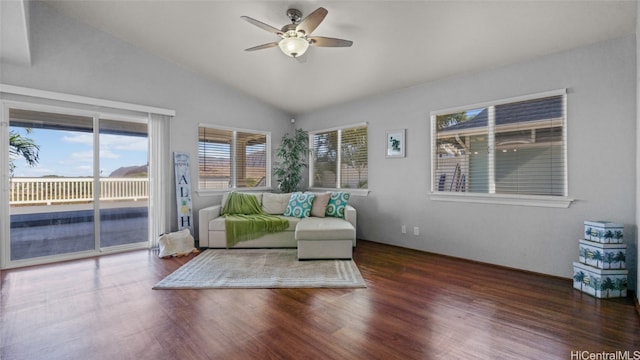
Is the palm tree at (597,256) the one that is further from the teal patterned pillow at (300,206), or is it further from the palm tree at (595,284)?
the teal patterned pillow at (300,206)

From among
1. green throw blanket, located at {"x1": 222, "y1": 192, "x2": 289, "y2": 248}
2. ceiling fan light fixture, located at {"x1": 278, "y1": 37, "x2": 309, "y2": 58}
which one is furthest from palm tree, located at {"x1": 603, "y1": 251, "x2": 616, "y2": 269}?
green throw blanket, located at {"x1": 222, "y1": 192, "x2": 289, "y2": 248}

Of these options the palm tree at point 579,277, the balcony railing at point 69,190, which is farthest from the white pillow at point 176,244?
the palm tree at point 579,277

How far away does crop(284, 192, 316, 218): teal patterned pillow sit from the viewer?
15.3 ft

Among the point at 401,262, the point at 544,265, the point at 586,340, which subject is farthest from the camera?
the point at 401,262

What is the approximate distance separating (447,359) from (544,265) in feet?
7.57

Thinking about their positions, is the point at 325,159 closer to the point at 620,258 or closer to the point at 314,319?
the point at 314,319

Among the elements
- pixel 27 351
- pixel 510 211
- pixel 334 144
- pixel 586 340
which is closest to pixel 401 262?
pixel 510 211

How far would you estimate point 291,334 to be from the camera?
2.04 m

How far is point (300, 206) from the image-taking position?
4.71 meters

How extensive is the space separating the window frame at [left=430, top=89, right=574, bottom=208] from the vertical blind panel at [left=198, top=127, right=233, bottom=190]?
3598mm

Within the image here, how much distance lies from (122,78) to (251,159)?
8.00 ft

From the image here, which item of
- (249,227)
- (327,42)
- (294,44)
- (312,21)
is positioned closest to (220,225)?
(249,227)

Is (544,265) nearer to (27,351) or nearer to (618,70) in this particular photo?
(618,70)

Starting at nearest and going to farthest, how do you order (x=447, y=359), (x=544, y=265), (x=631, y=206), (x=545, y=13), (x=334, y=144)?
(x=447, y=359), (x=545, y=13), (x=631, y=206), (x=544, y=265), (x=334, y=144)
